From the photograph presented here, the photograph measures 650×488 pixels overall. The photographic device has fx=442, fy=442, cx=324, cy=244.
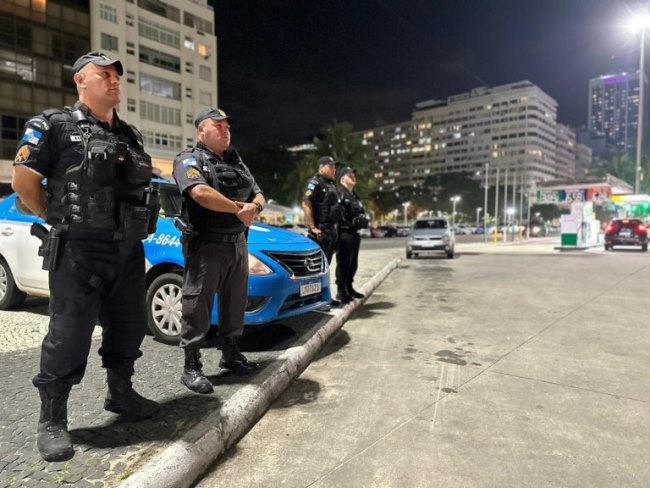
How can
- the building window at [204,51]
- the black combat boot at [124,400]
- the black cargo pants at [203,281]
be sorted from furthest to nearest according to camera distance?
1. the building window at [204,51]
2. the black cargo pants at [203,281]
3. the black combat boot at [124,400]

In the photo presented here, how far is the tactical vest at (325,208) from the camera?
595cm

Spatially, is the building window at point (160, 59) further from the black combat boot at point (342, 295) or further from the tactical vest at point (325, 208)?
the black combat boot at point (342, 295)

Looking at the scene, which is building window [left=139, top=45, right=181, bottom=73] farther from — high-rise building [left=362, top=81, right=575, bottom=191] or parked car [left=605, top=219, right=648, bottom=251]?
high-rise building [left=362, top=81, right=575, bottom=191]

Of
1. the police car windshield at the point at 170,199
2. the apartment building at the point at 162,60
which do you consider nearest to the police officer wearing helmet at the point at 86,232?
the police car windshield at the point at 170,199

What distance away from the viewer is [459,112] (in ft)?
498

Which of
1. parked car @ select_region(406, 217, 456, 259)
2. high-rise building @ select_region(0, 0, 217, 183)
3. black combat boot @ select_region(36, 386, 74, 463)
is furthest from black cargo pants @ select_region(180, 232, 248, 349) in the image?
high-rise building @ select_region(0, 0, 217, 183)

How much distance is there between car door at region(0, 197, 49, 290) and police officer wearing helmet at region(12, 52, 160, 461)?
9.25 feet

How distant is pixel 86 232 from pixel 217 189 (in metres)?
1.02

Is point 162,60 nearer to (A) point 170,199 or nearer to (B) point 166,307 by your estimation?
(A) point 170,199

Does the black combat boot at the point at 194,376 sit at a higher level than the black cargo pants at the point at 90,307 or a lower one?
lower

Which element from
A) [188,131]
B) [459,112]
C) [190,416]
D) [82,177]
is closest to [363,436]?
[190,416]

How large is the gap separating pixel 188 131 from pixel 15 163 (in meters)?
42.4

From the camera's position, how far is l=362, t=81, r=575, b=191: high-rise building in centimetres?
13488

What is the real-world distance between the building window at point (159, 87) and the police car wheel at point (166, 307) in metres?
39.7
